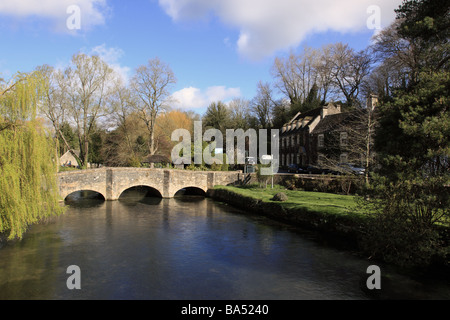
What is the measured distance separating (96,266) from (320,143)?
29879mm

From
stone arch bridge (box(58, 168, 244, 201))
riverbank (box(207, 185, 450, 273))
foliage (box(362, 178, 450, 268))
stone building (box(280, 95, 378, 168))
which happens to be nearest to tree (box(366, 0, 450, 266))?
foliage (box(362, 178, 450, 268))

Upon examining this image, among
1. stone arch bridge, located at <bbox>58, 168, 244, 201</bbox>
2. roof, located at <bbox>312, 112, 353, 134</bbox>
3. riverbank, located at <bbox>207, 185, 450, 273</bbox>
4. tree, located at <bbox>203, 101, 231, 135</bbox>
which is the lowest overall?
riverbank, located at <bbox>207, 185, 450, 273</bbox>

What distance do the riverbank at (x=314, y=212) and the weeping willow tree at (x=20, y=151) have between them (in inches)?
478

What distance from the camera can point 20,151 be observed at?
10.1 meters

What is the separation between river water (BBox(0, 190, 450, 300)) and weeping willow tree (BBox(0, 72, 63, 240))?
2.12 metres

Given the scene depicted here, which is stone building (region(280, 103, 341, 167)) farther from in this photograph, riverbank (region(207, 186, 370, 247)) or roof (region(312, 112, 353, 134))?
riverbank (region(207, 186, 370, 247))

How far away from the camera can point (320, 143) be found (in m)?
35.5

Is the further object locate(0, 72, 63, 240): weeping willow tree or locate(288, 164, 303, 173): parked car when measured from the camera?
locate(288, 164, 303, 173): parked car

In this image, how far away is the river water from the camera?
898 cm

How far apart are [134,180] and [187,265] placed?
1670cm

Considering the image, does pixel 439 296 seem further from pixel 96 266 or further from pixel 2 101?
pixel 2 101

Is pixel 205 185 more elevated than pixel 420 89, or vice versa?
pixel 420 89

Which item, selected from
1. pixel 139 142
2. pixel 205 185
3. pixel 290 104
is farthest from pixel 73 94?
pixel 290 104

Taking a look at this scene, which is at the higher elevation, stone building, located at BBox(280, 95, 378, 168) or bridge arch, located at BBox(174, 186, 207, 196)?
stone building, located at BBox(280, 95, 378, 168)
